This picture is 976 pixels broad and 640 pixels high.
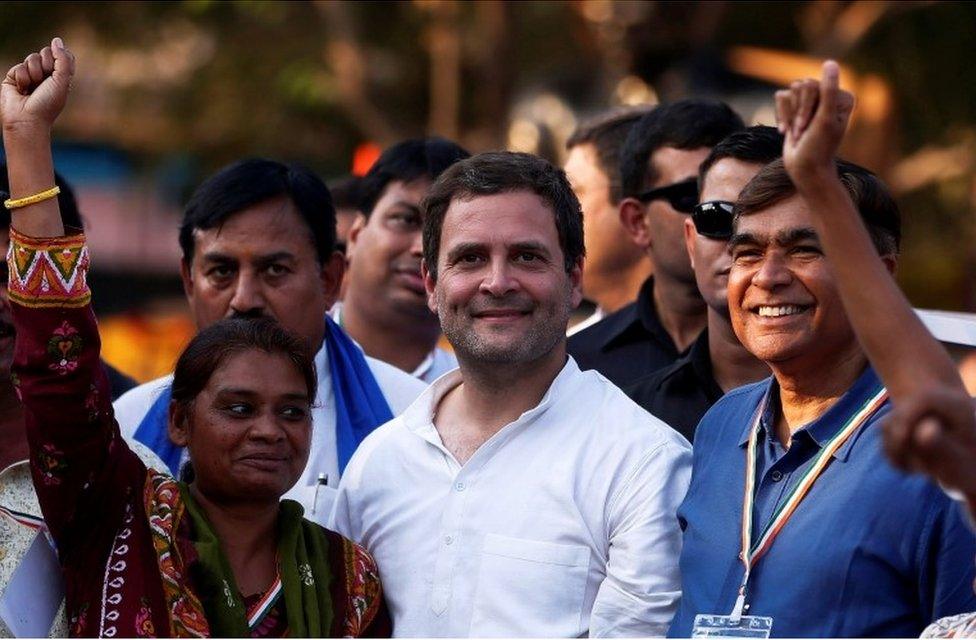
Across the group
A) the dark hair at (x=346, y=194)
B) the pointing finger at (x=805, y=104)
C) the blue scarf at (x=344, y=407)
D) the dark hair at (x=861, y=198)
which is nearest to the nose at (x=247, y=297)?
the blue scarf at (x=344, y=407)

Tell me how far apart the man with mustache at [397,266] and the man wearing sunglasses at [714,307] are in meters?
1.21

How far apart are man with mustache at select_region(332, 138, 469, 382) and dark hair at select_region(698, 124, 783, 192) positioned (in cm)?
137

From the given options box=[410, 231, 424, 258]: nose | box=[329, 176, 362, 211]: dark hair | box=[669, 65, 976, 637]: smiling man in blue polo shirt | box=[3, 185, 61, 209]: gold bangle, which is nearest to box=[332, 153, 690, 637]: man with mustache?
box=[669, 65, 976, 637]: smiling man in blue polo shirt

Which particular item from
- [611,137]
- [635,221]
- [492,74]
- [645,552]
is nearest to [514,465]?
[645,552]

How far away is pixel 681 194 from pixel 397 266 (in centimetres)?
108

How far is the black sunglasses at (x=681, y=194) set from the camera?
5.73 m

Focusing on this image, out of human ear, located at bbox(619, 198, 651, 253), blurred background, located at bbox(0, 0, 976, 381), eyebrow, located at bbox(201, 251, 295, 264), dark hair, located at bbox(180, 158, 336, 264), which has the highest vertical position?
blurred background, located at bbox(0, 0, 976, 381)

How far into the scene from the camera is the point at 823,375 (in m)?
4.06

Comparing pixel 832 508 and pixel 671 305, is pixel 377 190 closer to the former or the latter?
pixel 671 305

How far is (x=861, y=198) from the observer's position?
4.08m

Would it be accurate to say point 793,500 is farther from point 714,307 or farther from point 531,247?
point 714,307

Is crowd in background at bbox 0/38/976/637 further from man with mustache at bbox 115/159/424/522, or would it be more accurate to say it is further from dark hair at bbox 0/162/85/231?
man with mustache at bbox 115/159/424/522

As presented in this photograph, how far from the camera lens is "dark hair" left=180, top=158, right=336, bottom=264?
17.5ft

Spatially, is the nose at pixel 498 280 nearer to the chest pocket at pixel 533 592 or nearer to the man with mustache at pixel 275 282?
the chest pocket at pixel 533 592
